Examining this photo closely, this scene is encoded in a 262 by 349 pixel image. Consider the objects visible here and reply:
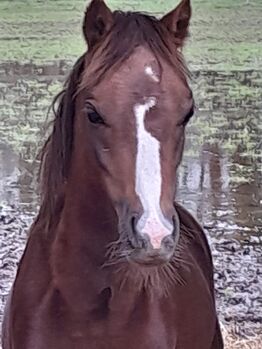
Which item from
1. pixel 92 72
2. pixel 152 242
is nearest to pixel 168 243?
pixel 152 242

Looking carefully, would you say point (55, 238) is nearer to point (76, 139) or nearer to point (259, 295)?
point (76, 139)

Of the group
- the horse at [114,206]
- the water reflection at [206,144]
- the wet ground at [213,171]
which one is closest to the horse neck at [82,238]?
the horse at [114,206]

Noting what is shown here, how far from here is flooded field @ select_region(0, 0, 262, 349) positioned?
478cm

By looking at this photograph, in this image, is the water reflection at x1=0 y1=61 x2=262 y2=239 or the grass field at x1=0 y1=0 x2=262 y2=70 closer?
the water reflection at x1=0 y1=61 x2=262 y2=239

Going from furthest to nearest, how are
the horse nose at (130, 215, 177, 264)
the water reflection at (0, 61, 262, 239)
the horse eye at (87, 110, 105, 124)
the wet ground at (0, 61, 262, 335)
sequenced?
the water reflection at (0, 61, 262, 239) < the wet ground at (0, 61, 262, 335) < the horse eye at (87, 110, 105, 124) < the horse nose at (130, 215, 177, 264)

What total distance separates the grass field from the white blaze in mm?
7061

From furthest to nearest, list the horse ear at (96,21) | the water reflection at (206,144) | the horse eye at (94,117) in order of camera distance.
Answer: the water reflection at (206,144) → the horse ear at (96,21) → the horse eye at (94,117)

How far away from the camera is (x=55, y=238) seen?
262 centimetres

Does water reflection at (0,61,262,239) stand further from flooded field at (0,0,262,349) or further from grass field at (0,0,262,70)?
grass field at (0,0,262,70)

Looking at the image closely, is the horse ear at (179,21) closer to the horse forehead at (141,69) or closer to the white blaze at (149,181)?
the horse forehead at (141,69)

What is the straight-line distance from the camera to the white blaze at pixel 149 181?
215cm

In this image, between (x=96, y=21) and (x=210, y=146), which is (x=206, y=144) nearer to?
(x=210, y=146)

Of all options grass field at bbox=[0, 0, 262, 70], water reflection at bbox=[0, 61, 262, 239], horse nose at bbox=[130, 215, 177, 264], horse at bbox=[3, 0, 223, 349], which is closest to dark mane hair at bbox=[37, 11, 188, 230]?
horse at bbox=[3, 0, 223, 349]

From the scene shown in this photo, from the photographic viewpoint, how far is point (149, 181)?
7.25 ft
